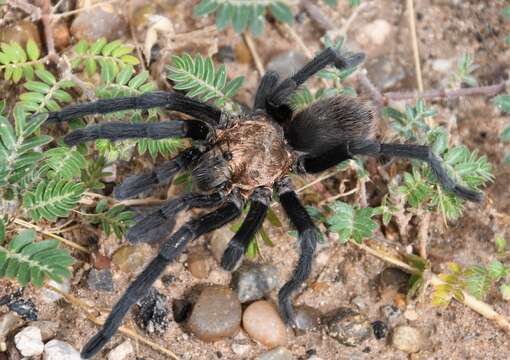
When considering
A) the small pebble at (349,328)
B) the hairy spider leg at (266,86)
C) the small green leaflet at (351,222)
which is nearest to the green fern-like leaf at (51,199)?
the hairy spider leg at (266,86)

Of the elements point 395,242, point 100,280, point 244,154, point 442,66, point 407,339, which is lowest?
point 407,339

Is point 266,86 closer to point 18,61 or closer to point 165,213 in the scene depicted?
point 165,213

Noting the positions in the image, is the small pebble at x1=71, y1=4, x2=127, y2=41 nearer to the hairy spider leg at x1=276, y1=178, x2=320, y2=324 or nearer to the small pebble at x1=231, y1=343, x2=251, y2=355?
the hairy spider leg at x1=276, y1=178, x2=320, y2=324

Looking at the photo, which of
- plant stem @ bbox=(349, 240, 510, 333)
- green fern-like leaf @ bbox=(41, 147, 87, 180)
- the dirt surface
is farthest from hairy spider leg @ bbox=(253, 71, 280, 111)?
plant stem @ bbox=(349, 240, 510, 333)

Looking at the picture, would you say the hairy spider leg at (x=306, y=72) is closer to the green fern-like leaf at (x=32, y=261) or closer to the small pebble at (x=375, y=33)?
the small pebble at (x=375, y=33)

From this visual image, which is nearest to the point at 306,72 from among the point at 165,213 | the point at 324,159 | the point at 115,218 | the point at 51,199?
the point at 324,159

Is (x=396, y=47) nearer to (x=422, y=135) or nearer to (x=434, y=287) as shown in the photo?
(x=422, y=135)
